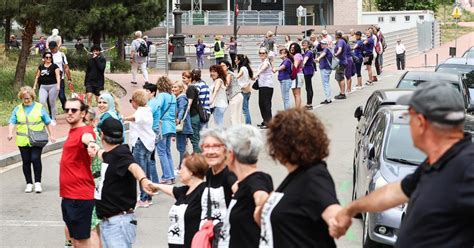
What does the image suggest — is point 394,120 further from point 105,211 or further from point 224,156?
point 224,156

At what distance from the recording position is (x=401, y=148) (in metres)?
10.4

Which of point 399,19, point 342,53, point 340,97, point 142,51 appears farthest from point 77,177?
point 399,19

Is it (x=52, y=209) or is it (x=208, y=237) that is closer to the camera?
(x=208, y=237)

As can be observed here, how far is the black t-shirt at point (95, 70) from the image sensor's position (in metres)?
20.4

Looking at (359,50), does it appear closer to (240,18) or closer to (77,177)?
(77,177)

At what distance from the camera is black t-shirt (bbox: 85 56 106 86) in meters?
20.4

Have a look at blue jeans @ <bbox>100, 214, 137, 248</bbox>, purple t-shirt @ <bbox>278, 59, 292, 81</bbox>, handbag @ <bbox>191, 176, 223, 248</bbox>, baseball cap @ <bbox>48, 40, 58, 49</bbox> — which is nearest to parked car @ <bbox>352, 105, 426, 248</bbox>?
blue jeans @ <bbox>100, 214, 137, 248</bbox>

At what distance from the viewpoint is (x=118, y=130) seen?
305 inches

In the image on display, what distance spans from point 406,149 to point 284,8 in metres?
57.5

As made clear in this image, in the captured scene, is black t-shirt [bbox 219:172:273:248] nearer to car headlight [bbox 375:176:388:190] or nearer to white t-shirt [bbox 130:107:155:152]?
car headlight [bbox 375:176:388:190]

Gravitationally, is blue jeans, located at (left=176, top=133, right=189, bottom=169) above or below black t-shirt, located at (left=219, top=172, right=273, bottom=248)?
below

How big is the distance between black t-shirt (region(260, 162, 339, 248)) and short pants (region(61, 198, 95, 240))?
4.07 meters

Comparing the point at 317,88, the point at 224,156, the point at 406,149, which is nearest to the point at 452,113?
the point at 224,156

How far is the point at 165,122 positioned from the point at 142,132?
4.60 feet
